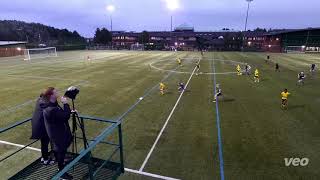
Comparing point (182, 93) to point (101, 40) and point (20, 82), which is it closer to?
point (20, 82)

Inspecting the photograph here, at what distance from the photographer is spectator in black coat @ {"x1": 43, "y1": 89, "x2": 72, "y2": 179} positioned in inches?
283

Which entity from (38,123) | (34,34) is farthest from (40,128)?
(34,34)

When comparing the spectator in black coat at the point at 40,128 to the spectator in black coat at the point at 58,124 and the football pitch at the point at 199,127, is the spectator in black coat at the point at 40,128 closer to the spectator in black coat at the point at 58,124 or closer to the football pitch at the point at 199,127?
the spectator in black coat at the point at 58,124

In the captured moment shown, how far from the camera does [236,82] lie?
29703 millimetres

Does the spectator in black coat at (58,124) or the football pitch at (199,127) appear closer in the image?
the spectator in black coat at (58,124)

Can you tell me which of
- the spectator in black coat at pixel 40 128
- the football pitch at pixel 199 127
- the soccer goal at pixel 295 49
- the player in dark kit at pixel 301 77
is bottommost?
the football pitch at pixel 199 127

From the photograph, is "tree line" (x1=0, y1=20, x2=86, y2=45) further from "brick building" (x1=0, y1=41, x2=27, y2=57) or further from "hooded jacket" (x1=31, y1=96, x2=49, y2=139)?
"hooded jacket" (x1=31, y1=96, x2=49, y2=139)

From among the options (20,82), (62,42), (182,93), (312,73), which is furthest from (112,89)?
(62,42)

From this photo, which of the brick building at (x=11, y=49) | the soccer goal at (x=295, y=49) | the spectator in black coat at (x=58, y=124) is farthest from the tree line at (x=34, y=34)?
the spectator in black coat at (x=58, y=124)

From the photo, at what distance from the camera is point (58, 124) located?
24.3ft

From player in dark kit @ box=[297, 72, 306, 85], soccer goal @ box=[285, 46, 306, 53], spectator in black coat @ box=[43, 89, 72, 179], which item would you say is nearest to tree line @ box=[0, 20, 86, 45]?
soccer goal @ box=[285, 46, 306, 53]

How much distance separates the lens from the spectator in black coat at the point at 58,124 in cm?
719

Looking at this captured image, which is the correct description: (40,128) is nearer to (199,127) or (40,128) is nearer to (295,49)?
(199,127)

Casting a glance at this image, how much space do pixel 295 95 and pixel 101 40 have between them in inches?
4912
